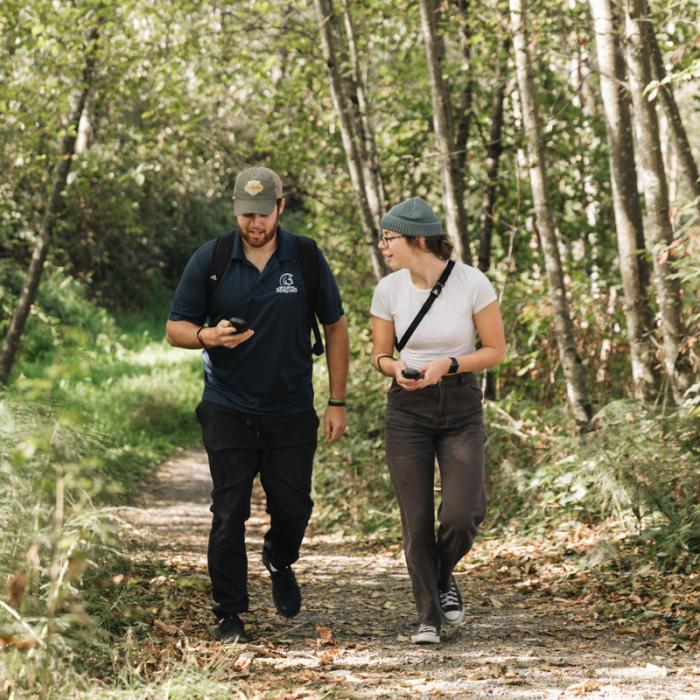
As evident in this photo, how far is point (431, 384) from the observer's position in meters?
5.38

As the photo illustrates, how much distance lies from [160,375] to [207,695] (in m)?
13.8

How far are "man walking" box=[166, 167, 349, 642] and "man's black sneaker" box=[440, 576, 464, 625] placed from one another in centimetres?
104

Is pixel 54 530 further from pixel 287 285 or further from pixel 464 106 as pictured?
pixel 464 106

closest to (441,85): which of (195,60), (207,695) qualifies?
(195,60)

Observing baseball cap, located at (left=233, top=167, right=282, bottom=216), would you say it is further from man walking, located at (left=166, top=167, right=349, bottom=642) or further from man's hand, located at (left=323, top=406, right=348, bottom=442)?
man's hand, located at (left=323, top=406, right=348, bottom=442)

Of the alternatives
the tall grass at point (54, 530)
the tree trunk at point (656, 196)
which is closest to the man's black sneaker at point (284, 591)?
the tall grass at point (54, 530)

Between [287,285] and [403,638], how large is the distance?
196 cm

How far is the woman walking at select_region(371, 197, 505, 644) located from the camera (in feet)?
18.0

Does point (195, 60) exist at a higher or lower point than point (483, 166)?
higher

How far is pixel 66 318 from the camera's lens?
2178cm

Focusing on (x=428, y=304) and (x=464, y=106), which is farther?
(x=464, y=106)

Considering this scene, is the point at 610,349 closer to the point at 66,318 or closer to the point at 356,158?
the point at 356,158

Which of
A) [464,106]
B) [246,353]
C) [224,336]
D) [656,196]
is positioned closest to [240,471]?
[246,353]

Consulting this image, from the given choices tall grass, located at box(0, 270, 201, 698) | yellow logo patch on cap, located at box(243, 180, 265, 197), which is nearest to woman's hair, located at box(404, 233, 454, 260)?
yellow logo patch on cap, located at box(243, 180, 265, 197)
